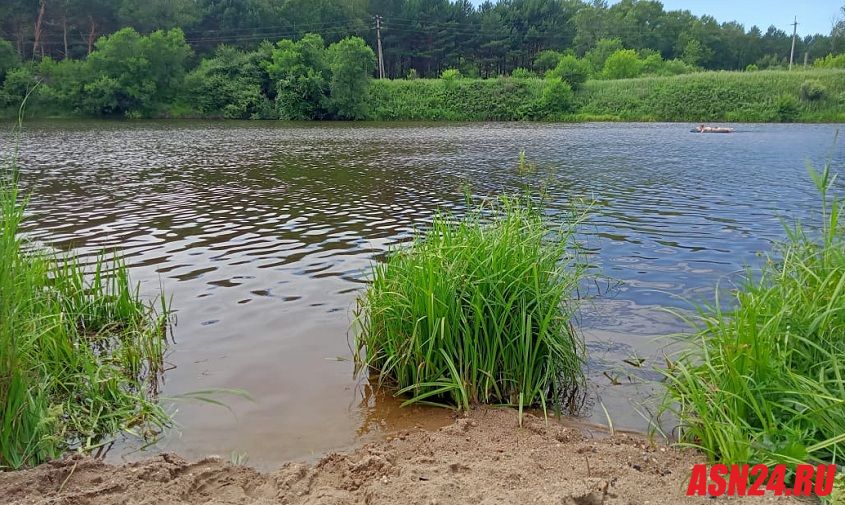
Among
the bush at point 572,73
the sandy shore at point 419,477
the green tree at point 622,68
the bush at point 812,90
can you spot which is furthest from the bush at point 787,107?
the sandy shore at point 419,477

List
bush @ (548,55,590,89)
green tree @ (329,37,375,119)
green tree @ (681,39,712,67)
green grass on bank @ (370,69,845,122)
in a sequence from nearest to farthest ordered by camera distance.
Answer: green grass on bank @ (370,69,845,122)
green tree @ (329,37,375,119)
bush @ (548,55,590,89)
green tree @ (681,39,712,67)

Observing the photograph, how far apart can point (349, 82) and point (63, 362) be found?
60158mm

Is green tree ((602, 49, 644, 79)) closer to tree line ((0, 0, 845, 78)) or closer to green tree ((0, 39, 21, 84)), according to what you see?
tree line ((0, 0, 845, 78))

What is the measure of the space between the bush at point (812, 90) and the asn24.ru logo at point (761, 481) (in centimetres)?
5698

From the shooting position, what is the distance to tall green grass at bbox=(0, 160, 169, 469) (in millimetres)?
3703

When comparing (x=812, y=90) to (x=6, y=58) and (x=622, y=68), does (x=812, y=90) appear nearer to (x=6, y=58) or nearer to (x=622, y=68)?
(x=622, y=68)

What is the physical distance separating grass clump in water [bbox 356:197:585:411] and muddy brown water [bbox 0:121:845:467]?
1.07 feet

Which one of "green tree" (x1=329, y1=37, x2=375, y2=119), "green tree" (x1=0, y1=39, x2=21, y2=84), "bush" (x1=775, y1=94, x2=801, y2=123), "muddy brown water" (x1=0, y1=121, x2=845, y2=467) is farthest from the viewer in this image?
"green tree" (x1=329, y1=37, x2=375, y2=119)

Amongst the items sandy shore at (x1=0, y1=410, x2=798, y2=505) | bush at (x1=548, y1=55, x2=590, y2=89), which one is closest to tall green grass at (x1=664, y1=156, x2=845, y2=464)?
sandy shore at (x1=0, y1=410, x2=798, y2=505)

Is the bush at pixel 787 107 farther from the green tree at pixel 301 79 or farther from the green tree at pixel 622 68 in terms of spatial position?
the green tree at pixel 301 79

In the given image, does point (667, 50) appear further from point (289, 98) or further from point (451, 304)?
point (451, 304)

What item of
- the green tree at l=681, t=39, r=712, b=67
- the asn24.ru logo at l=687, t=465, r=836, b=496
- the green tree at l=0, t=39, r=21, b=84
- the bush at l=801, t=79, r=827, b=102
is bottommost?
the asn24.ru logo at l=687, t=465, r=836, b=496

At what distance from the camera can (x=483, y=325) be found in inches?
189

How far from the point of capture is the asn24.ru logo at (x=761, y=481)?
313 centimetres
